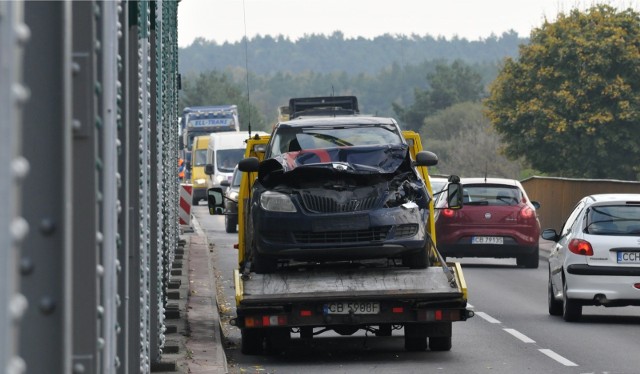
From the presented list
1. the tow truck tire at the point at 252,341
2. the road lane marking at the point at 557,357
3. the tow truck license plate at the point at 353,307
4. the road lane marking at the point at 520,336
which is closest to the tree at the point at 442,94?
the road lane marking at the point at 520,336

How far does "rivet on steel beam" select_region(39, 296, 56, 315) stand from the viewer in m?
3.73

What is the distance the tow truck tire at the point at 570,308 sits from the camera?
18172 mm

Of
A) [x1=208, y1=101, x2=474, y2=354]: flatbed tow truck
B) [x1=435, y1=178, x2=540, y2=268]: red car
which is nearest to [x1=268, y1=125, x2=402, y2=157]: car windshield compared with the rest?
[x1=208, y1=101, x2=474, y2=354]: flatbed tow truck

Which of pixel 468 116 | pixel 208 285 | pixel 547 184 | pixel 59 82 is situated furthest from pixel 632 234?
pixel 468 116

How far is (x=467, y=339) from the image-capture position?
54.9 feet

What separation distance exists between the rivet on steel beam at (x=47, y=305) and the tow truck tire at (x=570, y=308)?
14.7 meters

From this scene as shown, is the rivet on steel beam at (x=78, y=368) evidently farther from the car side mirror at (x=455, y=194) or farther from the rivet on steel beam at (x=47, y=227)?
the car side mirror at (x=455, y=194)

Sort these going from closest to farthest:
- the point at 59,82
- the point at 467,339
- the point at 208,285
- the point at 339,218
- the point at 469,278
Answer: the point at 59,82 → the point at 339,218 → the point at 467,339 → the point at 208,285 → the point at 469,278

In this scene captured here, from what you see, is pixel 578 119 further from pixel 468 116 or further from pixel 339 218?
pixel 468 116

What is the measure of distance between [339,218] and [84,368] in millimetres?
9692

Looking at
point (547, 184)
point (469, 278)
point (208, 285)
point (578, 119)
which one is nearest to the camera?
point (208, 285)

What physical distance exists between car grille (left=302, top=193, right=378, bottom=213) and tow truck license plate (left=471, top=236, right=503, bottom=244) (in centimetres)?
1442

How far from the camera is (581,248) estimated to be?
17.8m

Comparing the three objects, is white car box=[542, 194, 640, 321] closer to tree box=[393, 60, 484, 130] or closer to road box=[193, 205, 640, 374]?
road box=[193, 205, 640, 374]
